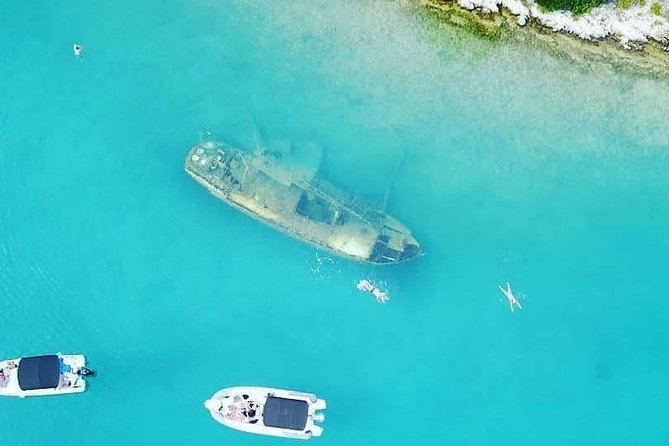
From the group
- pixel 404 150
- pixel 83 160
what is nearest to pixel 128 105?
pixel 83 160

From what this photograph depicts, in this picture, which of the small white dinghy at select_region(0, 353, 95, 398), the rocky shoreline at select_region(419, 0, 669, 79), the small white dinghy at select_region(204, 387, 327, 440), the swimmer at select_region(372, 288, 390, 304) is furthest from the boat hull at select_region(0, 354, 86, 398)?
the rocky shoreline at select_region(419, 0, 669, 79)

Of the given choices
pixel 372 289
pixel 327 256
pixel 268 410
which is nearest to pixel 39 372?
pixel 268 410

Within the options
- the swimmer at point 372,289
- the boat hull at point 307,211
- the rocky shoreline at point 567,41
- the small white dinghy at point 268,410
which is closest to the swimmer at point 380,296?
A: the swimmer at point 372,289

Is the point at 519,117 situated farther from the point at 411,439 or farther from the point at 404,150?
the point at 411,439

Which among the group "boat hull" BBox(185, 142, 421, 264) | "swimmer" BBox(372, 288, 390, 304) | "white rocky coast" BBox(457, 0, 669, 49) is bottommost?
"swimmer" BBox(372, 288, 390, 304)

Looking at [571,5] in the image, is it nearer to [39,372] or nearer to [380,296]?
[380,296]

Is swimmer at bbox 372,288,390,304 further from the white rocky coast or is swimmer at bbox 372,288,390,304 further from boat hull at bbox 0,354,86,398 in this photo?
boat hull at bbox 0,354,86,398
